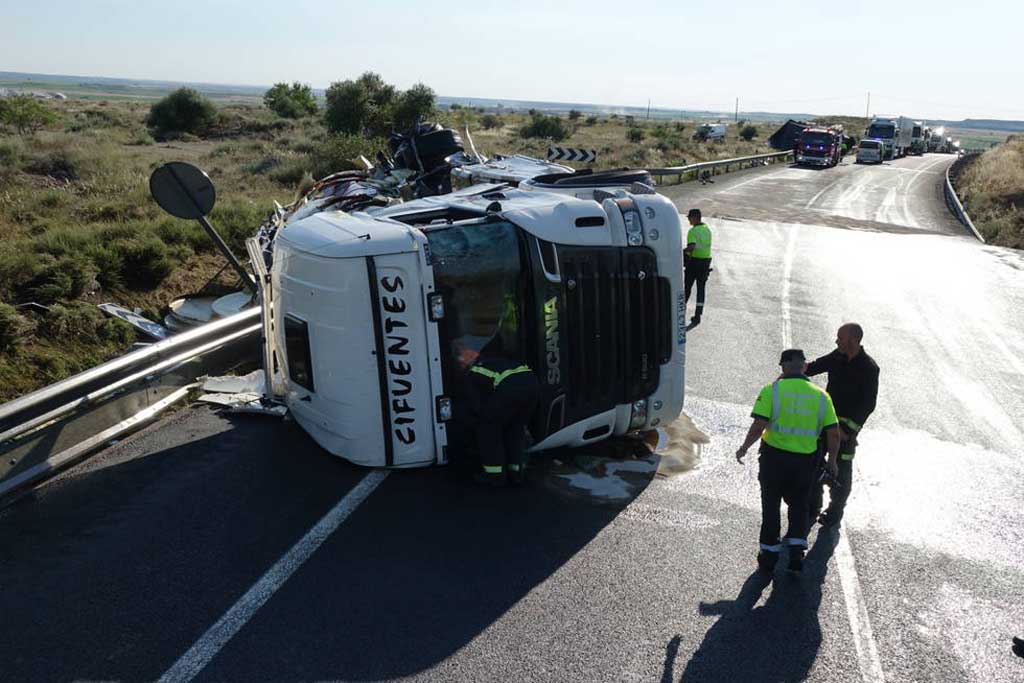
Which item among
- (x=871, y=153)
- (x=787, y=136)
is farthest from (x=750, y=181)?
(x=787, y=136)

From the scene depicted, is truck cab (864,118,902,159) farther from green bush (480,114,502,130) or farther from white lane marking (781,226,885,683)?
white lane marking (781,226,885,683)

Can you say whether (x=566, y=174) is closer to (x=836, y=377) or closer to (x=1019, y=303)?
(x=836, y=377)

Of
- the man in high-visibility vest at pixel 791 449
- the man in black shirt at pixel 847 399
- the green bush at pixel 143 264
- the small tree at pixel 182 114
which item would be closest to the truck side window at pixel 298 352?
the man in high-visibility vest at pixel 791 449

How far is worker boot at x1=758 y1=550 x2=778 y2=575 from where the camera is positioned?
5.24m

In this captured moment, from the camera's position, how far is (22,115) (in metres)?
30.5

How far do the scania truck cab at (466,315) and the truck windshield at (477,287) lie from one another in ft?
0.04

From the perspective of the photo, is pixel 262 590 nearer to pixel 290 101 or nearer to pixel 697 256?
pixel 697 256

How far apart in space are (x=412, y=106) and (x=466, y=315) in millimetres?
33677

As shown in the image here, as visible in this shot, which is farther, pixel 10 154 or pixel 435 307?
pixel 10 154

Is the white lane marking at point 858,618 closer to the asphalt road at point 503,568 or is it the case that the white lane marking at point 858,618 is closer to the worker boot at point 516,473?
the asphalt road at point 503,568

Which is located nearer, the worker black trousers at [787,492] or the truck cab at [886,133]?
the worker black trousers at [787,492]

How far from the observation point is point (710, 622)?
15.3 ft

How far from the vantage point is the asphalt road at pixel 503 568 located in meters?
4.27

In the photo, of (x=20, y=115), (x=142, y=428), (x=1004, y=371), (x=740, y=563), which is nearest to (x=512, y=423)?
(x=740, y=563)
